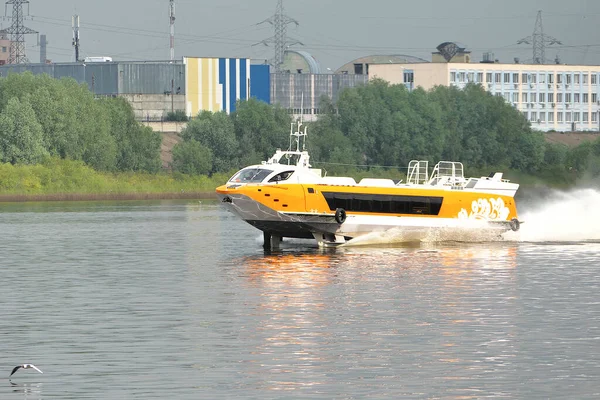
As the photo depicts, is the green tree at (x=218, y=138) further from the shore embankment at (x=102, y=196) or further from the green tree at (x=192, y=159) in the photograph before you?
the shore embankment at (x=102, y=196)

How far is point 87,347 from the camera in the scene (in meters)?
36.6

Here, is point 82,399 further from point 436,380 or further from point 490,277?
point 490,277

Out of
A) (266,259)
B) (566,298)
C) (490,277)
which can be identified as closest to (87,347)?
(566,298)

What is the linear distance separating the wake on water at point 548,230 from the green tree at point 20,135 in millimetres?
73170

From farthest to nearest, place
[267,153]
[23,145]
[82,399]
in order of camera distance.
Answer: [267,153] < [23,145] < [82,399]

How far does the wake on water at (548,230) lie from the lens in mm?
76062

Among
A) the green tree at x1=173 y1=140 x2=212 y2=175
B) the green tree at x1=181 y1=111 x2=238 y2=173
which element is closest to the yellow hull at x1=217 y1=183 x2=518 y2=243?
the green tree at x1=173 y1=140 x2=212 y2=175

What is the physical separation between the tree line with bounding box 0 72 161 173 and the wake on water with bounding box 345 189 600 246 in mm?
73717

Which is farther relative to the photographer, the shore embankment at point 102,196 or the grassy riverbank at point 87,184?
the shore embankment at point 102,196

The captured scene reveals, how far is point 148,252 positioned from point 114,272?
13.8m

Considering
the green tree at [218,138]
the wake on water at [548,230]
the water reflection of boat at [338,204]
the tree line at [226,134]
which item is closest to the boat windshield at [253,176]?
the water reflection of boat at [338,204]

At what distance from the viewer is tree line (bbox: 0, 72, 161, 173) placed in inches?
6058

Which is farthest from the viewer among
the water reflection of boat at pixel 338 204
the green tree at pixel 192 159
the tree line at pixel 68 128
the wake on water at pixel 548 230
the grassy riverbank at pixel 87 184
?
the green tree at pixel 192 159

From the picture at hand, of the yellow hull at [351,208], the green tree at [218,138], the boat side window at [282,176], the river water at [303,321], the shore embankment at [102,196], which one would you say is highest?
the green tree at [218,138]
